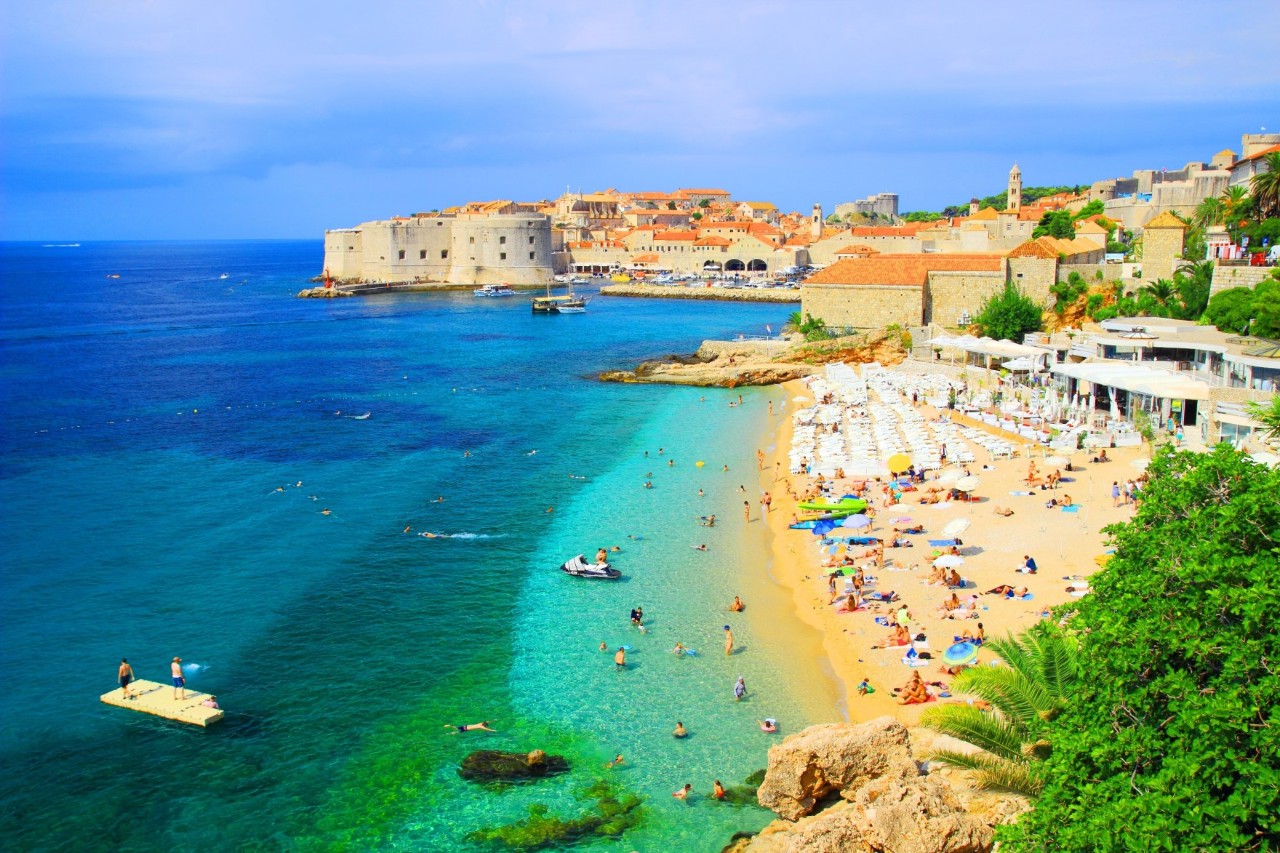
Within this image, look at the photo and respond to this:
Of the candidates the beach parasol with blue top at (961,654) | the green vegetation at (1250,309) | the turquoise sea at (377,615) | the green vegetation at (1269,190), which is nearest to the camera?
the turquoise sea at (377,615)

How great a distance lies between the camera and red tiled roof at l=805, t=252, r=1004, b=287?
34.7 m

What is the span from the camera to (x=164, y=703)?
11203 millimetres

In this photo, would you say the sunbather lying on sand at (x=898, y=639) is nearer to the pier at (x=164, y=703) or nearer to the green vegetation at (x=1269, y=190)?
the pier at (x=164, y=703)

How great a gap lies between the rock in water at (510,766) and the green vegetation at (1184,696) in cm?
532

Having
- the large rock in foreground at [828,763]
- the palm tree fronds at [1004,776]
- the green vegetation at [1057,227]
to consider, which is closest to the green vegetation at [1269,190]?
the green vegetation at [1057,227]

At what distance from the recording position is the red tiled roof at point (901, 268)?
114 feet

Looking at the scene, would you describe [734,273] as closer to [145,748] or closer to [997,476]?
[997,476]

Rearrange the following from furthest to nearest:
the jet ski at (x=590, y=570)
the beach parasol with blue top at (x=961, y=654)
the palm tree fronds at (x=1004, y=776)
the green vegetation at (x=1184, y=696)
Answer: the jet ski at (x=590, y=570)
the beach parasol with blue top at (x=961, y=654)
the palm tree fronds at (x=1004, y=776)
the green vegetation at (x=1184, y=696)

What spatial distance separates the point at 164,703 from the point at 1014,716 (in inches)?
369

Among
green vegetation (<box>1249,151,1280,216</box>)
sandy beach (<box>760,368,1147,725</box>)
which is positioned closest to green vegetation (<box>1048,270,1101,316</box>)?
green vegetation (<box>1249,151,1280,216</box>)

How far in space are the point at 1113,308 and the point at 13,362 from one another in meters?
43.3

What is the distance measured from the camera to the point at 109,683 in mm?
12000

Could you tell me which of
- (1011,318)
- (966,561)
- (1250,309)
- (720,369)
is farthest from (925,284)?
(966,561)

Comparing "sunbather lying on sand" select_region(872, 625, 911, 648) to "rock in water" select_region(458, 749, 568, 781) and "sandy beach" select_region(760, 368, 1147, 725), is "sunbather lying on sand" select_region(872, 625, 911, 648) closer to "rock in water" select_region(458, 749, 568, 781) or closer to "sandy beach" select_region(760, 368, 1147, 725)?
"sandy beach" select_region(760, 368, 1147, 725)
